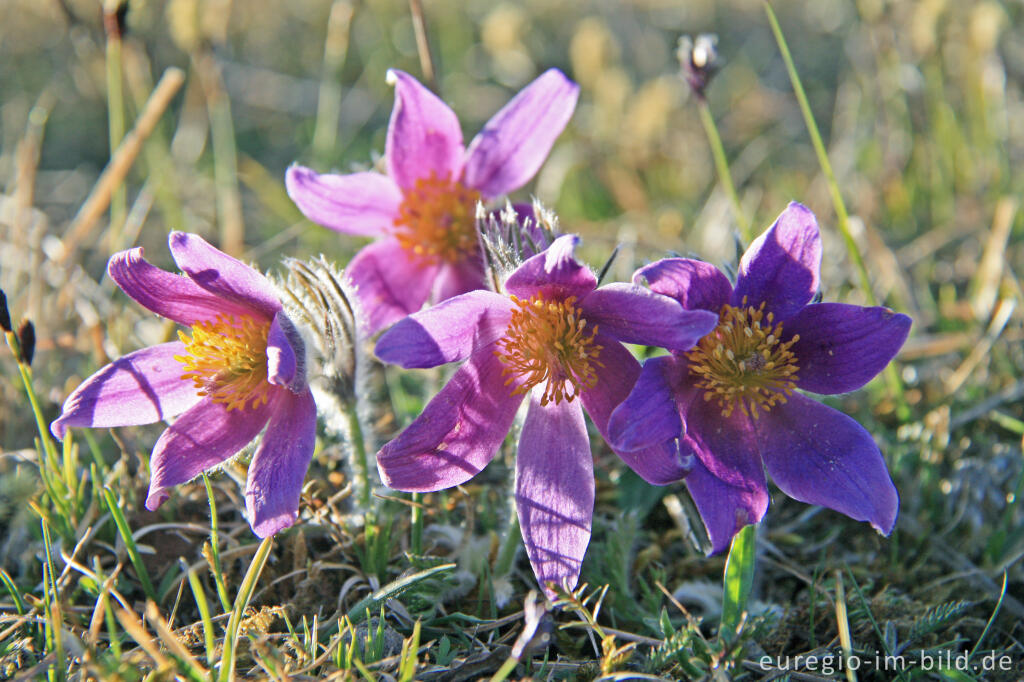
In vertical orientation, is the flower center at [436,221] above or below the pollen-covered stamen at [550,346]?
Answer: above

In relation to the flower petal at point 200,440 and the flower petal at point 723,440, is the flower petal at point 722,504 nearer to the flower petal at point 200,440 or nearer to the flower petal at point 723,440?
the flower petal at point 723,440

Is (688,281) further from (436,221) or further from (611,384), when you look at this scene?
(436,221)

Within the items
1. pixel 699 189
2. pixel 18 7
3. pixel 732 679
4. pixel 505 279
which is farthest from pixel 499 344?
pixel 18 7

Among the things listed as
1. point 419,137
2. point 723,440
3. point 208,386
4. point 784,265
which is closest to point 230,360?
point 208,386

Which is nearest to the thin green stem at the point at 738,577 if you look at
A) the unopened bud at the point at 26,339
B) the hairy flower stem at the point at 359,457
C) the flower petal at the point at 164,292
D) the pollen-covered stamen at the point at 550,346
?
the pollen-covered stamen at the point at 550,346

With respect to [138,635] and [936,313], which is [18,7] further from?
[936,313]

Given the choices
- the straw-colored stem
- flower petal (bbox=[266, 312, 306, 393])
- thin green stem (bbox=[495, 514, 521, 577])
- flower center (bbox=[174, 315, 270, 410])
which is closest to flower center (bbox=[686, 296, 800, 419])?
thin green stem (bbox=[495, 514, 521, 577])
